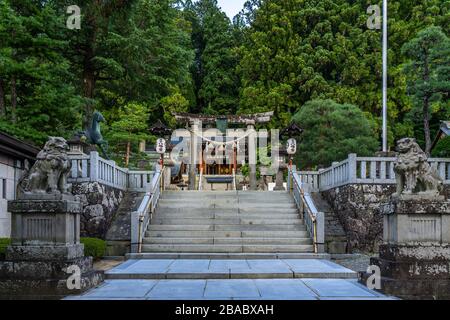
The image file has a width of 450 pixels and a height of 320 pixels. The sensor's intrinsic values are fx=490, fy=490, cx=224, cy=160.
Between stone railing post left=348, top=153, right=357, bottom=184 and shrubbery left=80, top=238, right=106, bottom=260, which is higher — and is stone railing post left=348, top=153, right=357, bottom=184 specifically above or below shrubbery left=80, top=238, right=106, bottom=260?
above

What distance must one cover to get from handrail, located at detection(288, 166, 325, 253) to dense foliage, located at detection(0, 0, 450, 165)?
24.6 feet

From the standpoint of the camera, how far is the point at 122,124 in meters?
27.5

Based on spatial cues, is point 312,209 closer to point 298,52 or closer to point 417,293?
point 417,293

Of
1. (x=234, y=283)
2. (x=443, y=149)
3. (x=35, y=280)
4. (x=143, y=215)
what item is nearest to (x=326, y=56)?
(x=443, y=149)

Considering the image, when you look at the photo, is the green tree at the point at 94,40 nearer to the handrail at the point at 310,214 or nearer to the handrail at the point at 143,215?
the handrail at the point at 143,215

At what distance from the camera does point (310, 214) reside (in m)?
15.1

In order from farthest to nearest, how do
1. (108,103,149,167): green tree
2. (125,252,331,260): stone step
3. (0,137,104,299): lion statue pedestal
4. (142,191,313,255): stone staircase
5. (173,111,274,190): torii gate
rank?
1. (108,103,149,167): green tree
2. (173,111,274,190): torii gate
3. (142,191,313,255): stone staircase
4. (125,252,331,260): stone step
5. (0,137,104,299): lion statue pedestal

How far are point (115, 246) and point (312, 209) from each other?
623cm

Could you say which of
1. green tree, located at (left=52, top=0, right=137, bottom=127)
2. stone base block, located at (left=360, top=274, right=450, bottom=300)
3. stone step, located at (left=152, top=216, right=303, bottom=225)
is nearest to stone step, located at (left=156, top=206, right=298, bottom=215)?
stone step, located at (left=152, top=216, right=303, bottom=225)

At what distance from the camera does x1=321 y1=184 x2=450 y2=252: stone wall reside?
16000 mm

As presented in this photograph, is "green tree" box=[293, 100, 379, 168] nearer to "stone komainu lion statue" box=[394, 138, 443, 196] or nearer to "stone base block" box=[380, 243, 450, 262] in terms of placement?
"stone komainu lion statue" box=[394, 138, 443, 196]

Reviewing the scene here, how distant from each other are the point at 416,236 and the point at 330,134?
19.3 m

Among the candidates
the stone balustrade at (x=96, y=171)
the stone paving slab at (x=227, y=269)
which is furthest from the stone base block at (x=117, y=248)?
the stone balustrade at (x=96, y=171)

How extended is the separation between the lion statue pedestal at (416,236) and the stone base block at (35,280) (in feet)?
17.8
